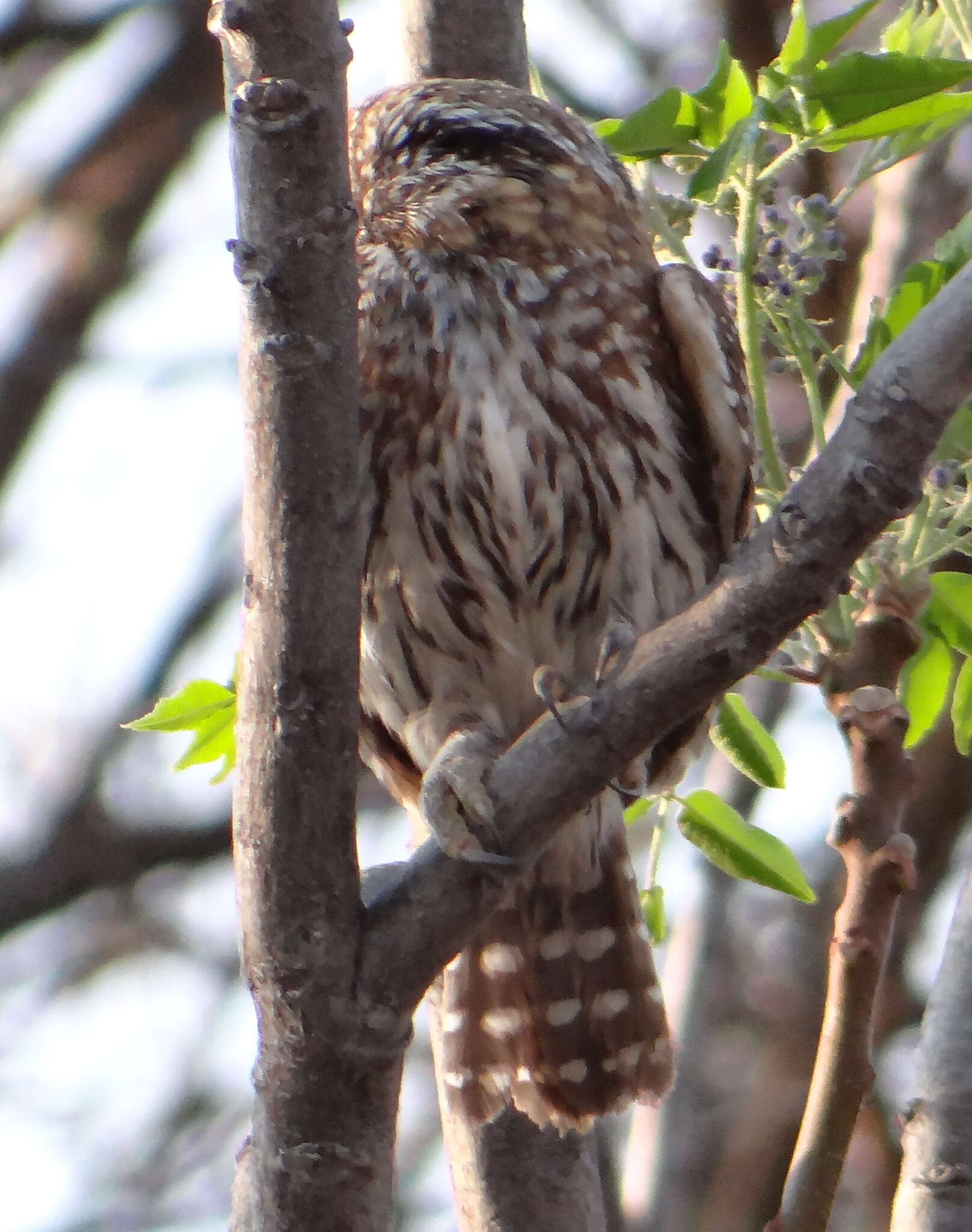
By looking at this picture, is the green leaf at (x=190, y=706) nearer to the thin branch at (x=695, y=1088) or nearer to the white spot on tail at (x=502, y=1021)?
the white spot on tail at (x=502, y=1021)

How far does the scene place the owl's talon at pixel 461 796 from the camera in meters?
1.83

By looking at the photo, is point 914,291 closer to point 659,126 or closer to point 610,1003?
point 659,126

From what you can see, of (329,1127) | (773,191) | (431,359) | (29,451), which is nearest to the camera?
(329,1127)

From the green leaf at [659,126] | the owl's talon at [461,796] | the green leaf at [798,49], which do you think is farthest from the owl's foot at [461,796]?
the green leaf at [798,49]

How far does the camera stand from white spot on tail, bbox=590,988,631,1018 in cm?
280

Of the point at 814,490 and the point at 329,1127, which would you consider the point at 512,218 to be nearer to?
the point at 814,490

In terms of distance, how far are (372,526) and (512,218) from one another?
20.2 inches

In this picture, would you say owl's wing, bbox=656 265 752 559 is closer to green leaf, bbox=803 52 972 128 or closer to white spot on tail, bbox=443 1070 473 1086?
green leaf, bbox=803 52 972 128

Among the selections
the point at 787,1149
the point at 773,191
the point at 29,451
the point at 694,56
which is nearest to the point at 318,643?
the point at 773,191

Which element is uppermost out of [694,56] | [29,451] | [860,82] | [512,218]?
[694,56]

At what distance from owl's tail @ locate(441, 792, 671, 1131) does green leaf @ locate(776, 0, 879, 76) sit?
1162 millimetres

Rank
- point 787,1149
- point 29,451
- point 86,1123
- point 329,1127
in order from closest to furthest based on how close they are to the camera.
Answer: point 329,1127 → point 787,1149 → point 29,451 → point 86,1123

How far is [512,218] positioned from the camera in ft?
8.53

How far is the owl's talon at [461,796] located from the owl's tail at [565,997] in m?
0.24
